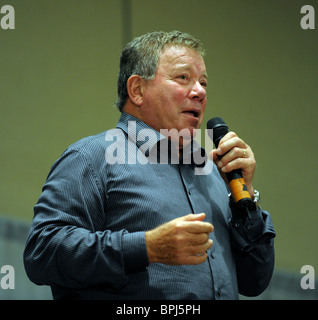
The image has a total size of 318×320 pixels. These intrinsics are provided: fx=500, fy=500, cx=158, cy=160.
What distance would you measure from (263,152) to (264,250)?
5.24ft

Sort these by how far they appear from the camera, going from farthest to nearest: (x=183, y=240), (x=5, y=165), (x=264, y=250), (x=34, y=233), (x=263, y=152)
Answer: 1. (x=263, y=152)
2. (x=5, y=165)
3. (x=264, y=250)
4. (x=34, y=233)
5. (x=183, y=240)

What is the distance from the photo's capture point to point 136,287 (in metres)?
1.37

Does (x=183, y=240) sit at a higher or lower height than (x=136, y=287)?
higher

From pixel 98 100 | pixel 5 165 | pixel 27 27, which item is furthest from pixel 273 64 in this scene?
pixel 5 165

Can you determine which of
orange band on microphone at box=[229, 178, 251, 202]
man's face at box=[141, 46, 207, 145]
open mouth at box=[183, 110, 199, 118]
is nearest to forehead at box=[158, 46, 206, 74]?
man's face at box=[141, 46, 207, 145]

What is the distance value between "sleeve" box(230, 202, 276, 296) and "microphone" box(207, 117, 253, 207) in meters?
0.13

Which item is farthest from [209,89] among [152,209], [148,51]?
[152,209]

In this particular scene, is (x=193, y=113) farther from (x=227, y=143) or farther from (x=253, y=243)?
(x=253, y=243)

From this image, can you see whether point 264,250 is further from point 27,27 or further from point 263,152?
point 27,27

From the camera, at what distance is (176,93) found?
1.70 m

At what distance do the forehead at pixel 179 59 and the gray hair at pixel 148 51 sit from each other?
2 centimetres

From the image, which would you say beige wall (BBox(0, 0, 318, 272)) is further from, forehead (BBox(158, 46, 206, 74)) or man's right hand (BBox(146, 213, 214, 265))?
man's right hand (BBox(146, 213, 214, 265))

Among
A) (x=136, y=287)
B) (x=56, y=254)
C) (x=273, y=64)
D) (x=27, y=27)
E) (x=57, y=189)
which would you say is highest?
(x=27, y=27)

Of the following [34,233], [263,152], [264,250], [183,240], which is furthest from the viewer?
[263,152]
